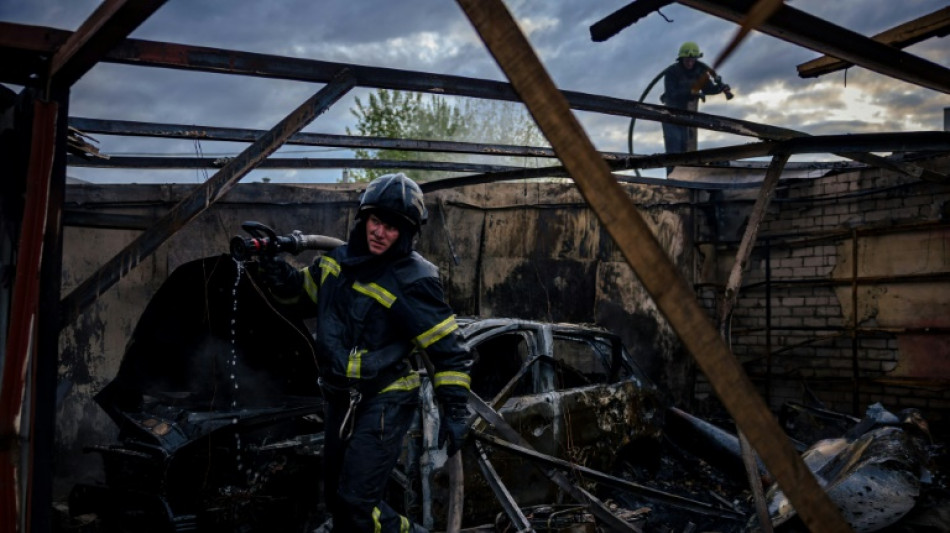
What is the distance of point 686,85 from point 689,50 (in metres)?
0.53

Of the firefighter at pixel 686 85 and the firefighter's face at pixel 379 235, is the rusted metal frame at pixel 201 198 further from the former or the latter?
the firefighter at pixel 686 85

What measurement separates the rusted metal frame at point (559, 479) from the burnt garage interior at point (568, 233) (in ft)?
4.30

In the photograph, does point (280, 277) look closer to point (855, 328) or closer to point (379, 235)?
point (379, 235)

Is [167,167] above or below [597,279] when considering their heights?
above

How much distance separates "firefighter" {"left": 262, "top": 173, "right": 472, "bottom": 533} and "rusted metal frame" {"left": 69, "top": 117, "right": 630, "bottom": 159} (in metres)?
1.99

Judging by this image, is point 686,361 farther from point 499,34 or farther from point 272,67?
point 499,34

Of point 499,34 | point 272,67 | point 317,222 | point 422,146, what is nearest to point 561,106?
point 499,34

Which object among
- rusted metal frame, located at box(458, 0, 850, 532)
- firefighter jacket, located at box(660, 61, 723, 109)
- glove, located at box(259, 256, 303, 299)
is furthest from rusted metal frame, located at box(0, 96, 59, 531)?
firefighter jacket, located at box(660, 61, 723, 109)

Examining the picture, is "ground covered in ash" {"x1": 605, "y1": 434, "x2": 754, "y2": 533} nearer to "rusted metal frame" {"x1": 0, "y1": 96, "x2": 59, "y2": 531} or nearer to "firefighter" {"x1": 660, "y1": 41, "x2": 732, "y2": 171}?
"rusted metal frame" {"x1": 0, "y1": 96, "x2": 59, "y2": 531}

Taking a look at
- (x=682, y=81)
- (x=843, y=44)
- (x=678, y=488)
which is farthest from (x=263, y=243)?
(x=682, y=81)

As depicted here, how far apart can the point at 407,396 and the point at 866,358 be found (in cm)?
685

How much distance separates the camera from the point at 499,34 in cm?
135

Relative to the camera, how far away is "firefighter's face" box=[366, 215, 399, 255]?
136 inches

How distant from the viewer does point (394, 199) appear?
3.47 m
